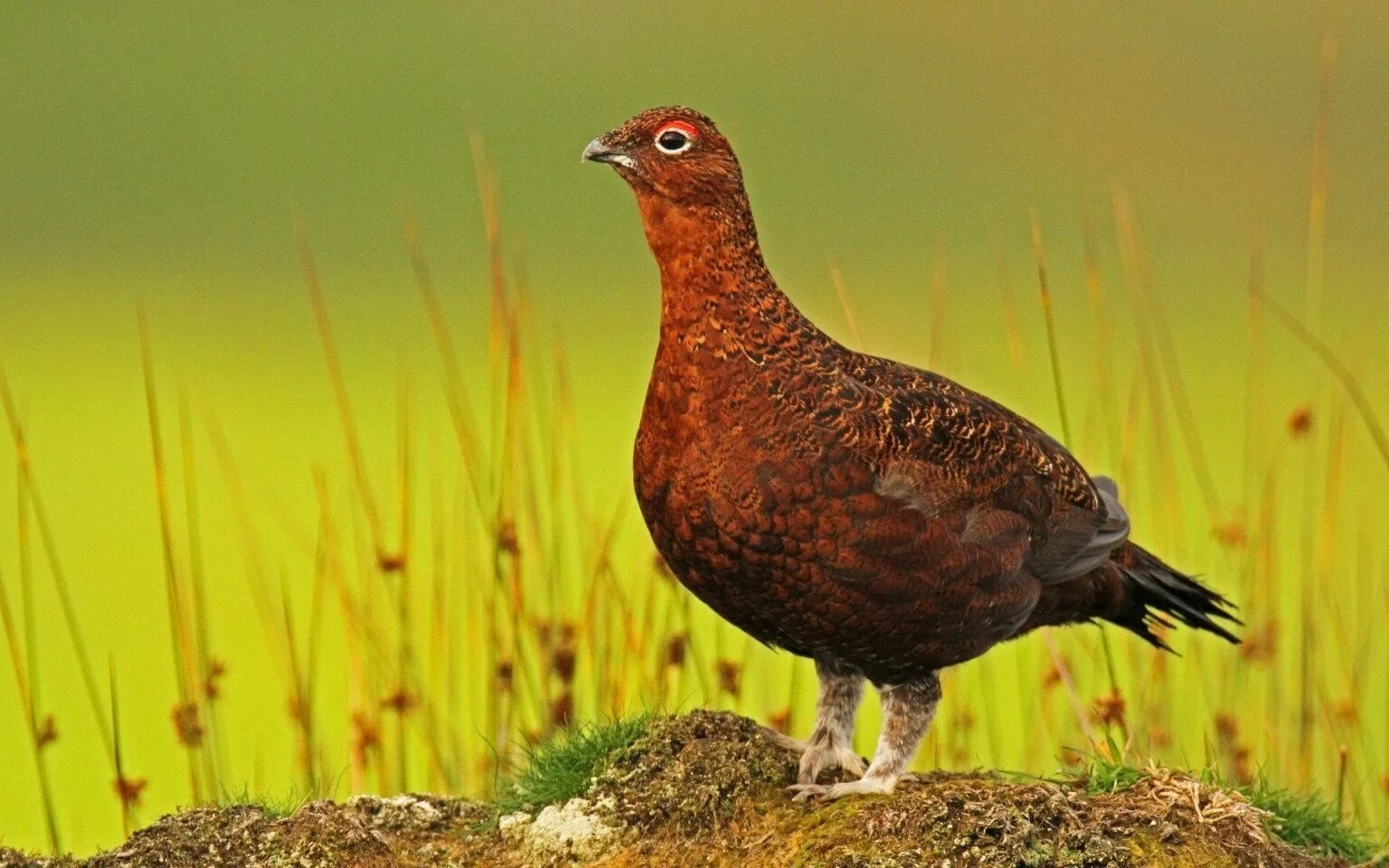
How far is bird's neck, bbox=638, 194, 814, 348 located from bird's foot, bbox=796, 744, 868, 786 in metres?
1.06

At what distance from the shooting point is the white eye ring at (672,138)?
4.32m

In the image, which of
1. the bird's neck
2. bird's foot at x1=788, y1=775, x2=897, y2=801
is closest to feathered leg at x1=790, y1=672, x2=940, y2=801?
bird's foot at x1=788, y1=775, x2=897, y2=801

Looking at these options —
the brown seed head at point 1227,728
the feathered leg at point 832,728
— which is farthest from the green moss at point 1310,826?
the feathered leg at point 832,728

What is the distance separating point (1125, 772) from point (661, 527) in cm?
130

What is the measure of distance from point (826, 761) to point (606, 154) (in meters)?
1.62

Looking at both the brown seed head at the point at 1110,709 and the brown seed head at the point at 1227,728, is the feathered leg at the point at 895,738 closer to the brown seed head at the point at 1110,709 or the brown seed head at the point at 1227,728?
the brown seed head at the point at 1110,709

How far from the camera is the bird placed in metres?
4.20

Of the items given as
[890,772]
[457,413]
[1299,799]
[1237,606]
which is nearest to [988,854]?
[890,772]

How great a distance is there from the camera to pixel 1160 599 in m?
5.21

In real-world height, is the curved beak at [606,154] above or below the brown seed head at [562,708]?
above

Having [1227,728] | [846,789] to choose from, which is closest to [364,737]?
[846,789]

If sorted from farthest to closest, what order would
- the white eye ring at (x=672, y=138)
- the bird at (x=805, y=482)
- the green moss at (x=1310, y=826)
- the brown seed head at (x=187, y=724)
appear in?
the brown seed head at (x=187, y=724)
the green moss at (x=1310, y=826)
the white eye ring at (x=672, y=138)
the bird at (x=805, y=482)

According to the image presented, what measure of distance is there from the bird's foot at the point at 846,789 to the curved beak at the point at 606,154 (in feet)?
5.21

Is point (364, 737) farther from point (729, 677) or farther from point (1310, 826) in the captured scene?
point (1310, 826)
